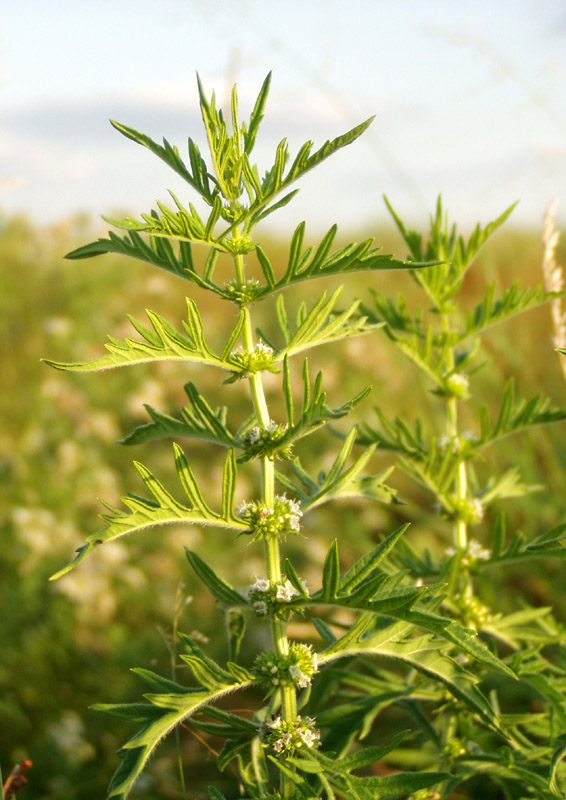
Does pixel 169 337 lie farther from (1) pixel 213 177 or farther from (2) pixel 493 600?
(2) pixel 493 600

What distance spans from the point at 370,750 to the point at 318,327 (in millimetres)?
462

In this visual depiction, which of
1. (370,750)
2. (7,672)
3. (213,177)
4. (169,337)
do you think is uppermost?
(213,177)

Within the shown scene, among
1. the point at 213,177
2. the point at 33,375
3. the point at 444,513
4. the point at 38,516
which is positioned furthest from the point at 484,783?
the point at 33,375

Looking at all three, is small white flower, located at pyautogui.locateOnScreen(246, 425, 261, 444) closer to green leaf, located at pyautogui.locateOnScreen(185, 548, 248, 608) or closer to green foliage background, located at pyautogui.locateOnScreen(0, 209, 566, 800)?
green leaf, located at pyautogui.locateOnScreen(185, 548, 248, 608)

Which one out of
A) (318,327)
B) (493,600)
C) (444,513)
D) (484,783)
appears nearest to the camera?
(318,327)

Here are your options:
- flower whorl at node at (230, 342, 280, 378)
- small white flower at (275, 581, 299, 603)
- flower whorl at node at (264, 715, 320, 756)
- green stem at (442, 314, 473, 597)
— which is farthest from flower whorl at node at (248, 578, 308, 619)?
green stem at (442, 314, 473, 597)

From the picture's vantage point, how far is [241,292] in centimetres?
98

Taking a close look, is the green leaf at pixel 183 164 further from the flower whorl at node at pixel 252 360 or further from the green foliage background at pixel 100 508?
the green foliage background at pixel 100 508

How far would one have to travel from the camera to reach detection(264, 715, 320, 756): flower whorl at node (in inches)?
34.8

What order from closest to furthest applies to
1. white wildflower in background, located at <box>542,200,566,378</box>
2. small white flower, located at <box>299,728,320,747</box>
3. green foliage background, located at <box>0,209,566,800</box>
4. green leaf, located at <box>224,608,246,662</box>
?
small white flower, located at <box>299,728,320,747</box>, green leaf, located at <box>224,608,246,662</box>, white wildflower in background, located at <box>542,200,566,378</box>, green foliage background, located at <box>0,209,566,800</box>

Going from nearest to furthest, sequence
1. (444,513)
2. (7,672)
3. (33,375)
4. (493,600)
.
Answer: (444,513)
(493,600)
(7,672)
(33,375)

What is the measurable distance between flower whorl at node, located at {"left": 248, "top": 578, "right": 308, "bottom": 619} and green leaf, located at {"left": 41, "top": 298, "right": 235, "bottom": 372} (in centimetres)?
25

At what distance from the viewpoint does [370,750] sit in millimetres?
859

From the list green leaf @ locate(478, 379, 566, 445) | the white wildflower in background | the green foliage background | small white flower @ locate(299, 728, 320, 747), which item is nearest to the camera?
small white flower @ locate(299, 728, 320, 747)
